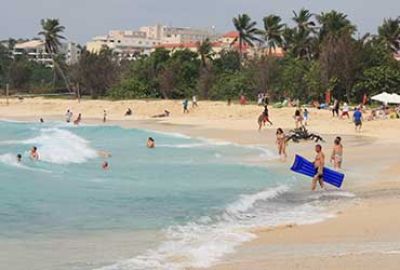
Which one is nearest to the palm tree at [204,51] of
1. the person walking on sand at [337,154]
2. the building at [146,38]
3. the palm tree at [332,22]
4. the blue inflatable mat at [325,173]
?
the palm tree at [332,22]

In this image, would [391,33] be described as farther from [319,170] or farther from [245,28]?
[319,170]

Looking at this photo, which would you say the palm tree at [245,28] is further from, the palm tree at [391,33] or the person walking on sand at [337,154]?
the person walking on sand at [337,154]

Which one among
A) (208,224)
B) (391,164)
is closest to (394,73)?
(391,164)

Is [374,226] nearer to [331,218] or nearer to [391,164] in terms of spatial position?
[331,218]

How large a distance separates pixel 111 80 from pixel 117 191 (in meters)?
51.8

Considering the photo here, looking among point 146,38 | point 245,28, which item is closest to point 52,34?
point 245,28

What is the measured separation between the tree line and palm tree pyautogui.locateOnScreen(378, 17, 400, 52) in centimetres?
9

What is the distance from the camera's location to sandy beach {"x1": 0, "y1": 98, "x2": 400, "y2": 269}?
8.59m

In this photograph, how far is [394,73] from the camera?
147ft

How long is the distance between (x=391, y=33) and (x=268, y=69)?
595 inches

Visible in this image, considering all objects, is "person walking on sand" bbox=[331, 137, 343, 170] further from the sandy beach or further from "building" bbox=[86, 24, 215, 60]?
"building" bbox=[86, 24, 215, 60]

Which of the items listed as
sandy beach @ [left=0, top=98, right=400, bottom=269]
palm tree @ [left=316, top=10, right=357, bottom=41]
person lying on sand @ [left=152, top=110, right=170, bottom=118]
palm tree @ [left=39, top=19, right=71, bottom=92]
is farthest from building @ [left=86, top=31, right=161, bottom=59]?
sandy beach @ [left=0, top=98, right=400, bottom=269]

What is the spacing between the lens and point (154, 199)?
14.8 metres

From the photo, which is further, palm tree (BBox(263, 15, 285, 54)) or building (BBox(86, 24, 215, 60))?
building (BBox(86, 24, 215, 60))
